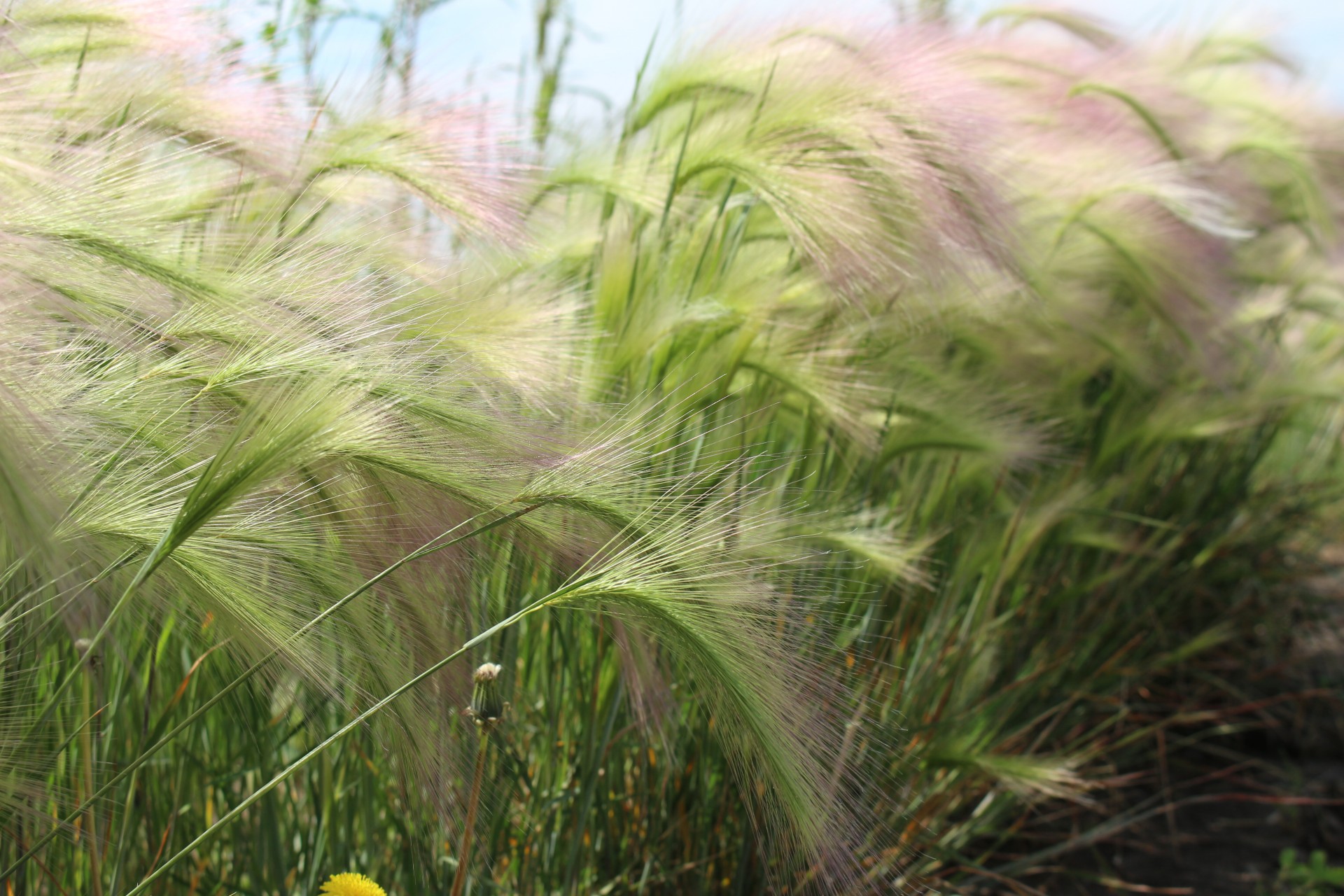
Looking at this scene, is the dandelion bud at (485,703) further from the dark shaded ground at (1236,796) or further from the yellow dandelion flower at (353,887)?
the dark shaded ground at (1236,796)

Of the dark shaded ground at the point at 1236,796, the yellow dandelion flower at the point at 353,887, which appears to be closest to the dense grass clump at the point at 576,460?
the yellow dandelion flower at the point at 353,887

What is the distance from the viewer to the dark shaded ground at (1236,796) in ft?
7.13

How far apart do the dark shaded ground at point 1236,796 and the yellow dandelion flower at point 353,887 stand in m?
1.17

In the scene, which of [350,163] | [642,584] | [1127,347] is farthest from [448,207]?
[1127,347]

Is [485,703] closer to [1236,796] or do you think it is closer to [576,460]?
[576,460]

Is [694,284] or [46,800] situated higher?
[694,284]

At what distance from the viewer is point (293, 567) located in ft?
3.06

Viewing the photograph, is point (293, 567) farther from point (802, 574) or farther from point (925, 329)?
point (925, 329)

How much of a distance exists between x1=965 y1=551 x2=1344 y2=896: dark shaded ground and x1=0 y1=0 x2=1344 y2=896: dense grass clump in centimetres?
12

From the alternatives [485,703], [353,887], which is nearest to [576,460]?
[485,703]

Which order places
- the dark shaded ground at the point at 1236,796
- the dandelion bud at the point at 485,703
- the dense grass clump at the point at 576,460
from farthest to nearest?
the dark shaded ground at the point at 1236,796 → the dandelion bud at the point at 485,703 → the dense grass clump at the point at 576,460

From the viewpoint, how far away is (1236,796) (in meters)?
2.24

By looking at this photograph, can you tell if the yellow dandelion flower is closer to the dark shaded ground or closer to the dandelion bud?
the dandelion bud

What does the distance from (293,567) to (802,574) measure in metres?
0.52
